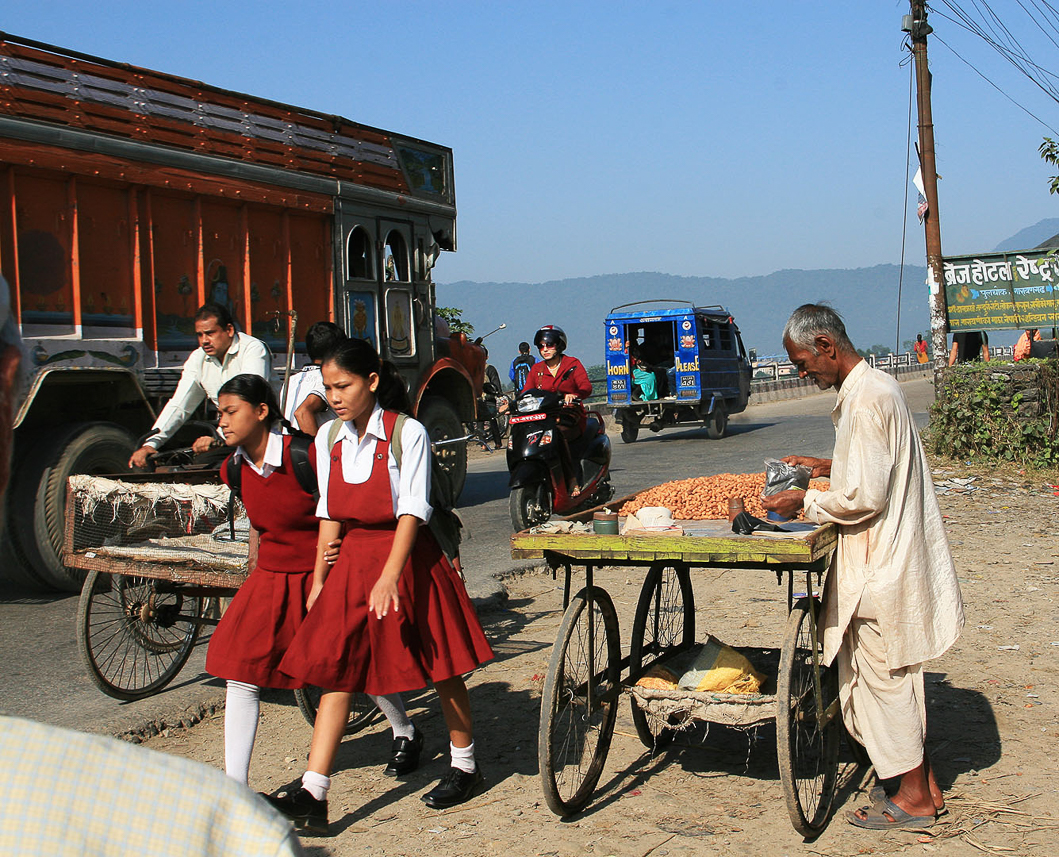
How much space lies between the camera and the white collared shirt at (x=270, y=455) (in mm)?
4078

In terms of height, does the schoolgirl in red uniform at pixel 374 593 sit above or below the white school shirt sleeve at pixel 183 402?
below

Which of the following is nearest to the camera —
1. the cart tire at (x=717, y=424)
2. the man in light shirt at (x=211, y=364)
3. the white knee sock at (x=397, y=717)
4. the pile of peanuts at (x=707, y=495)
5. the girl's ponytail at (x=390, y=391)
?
the girl's ponytail at (x=390, y=391)

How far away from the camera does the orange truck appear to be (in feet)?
25.5

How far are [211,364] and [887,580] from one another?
13.4ft

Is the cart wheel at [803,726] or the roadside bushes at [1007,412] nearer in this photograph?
the cart wheel at [803,726]

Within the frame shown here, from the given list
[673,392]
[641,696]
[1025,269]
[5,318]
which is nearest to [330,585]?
[641,696]

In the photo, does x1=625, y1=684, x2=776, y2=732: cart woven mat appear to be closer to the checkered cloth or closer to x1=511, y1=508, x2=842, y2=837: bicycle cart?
x1=511, y1=508, x2=842, y2=837: bicycle cart

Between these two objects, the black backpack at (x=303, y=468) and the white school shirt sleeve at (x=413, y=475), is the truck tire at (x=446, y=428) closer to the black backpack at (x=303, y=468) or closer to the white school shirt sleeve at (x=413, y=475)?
the black backpack at (x=303, y=468)

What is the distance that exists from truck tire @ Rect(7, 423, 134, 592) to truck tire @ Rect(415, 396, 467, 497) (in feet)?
15.0

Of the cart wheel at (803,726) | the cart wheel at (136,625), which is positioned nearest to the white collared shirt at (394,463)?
the cart wheel at (803,726)

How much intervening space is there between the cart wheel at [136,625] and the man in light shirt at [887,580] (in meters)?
3.27

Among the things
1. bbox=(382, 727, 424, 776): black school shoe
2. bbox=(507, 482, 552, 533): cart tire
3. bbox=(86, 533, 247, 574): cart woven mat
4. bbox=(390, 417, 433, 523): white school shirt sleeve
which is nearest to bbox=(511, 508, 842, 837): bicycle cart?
bbox=(390, 417, 433, 523): white school shirt sleeve

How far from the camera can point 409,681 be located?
369cm

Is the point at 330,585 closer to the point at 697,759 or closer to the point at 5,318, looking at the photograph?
the point at 697,759
